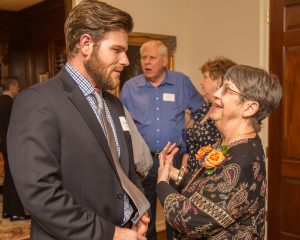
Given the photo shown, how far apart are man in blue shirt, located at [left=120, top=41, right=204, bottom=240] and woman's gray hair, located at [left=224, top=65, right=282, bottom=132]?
1662 millimetres

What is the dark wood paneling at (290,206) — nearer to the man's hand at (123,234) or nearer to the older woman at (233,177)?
the older woman at (233,177)

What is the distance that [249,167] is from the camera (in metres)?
1.46

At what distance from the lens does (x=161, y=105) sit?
3287 millimetres

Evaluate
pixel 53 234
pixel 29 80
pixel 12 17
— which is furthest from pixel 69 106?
pixel 12 17

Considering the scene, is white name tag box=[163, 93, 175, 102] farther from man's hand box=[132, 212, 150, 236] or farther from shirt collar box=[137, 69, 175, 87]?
man's hand box=[132, 212, 150, 236]

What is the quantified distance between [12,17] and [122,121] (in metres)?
6.77

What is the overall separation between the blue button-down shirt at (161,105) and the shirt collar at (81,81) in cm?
177

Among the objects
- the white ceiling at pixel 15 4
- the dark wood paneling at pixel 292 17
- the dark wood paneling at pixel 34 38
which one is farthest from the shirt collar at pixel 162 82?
the white ceiling at pixel 15 4

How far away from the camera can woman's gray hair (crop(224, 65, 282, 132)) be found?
1563 mm

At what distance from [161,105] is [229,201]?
6.34ft

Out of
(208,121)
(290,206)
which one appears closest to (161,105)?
(208,121)

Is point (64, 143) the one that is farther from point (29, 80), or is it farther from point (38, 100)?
point (29, 80)

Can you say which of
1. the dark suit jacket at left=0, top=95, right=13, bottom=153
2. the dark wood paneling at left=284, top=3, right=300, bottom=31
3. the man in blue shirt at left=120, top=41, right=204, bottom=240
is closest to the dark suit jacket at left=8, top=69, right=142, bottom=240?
the man in blue shirt at left=120, top=41, right=204, bottom=240

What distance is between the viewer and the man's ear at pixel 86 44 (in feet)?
4.69
